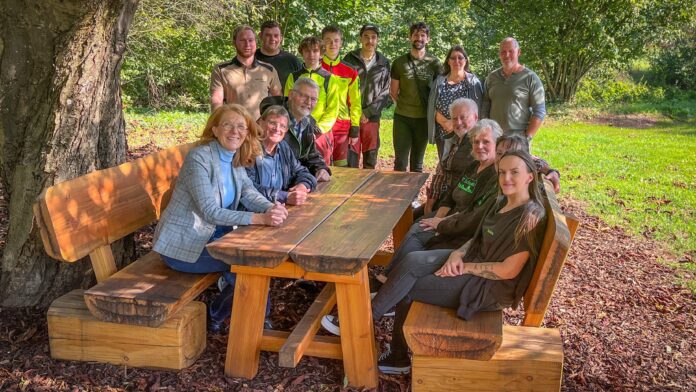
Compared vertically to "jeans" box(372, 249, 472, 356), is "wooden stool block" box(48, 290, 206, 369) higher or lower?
lower

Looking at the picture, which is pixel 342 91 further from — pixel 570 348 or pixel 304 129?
pixel 570 348

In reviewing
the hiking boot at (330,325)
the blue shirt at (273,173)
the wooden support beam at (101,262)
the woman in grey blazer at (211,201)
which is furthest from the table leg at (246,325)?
the blue shirt at (273,173)

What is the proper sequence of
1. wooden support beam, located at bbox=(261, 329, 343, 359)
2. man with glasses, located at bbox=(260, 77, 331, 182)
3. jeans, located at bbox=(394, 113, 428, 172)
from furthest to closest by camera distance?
jeans, located at bbox=(394, 113, 428, 172), man with glasses, located at bbox=(260, 77, 331, 182), wooden support beam, located at bbox=(261, 329, 343, 359)

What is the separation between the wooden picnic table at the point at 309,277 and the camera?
3574mm

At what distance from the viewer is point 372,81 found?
299 inches

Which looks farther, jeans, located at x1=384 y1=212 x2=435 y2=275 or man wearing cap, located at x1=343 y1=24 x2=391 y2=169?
man wearing cap, located at x1=343 y1=24 x2=391 y2=169

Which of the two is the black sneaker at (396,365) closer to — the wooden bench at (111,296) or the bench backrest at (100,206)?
the wooden bench at (111,296)

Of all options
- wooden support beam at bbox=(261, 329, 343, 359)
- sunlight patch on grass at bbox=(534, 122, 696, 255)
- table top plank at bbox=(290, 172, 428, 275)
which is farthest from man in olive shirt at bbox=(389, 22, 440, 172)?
wooden support beam at bbox=(261, 329, 343, 359)

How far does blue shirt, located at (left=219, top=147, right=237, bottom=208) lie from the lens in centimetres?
427

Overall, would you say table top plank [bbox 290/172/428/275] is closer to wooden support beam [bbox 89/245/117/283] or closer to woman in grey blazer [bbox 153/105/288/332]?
woman in grey blazer [bbox 153/105/288/332]

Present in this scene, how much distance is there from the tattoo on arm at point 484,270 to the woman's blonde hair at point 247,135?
162 centimetres

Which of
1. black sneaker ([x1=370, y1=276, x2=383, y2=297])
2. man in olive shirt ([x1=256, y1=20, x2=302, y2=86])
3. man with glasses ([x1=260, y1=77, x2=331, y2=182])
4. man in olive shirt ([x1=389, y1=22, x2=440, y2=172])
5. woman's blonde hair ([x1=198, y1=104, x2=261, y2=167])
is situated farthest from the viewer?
man in olive shirt ([x1=389, y1=22, x2=440, y2=172])

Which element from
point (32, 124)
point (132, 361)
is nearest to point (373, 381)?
point (132, 361)

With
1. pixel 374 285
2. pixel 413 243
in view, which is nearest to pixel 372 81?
pixel 374 285
